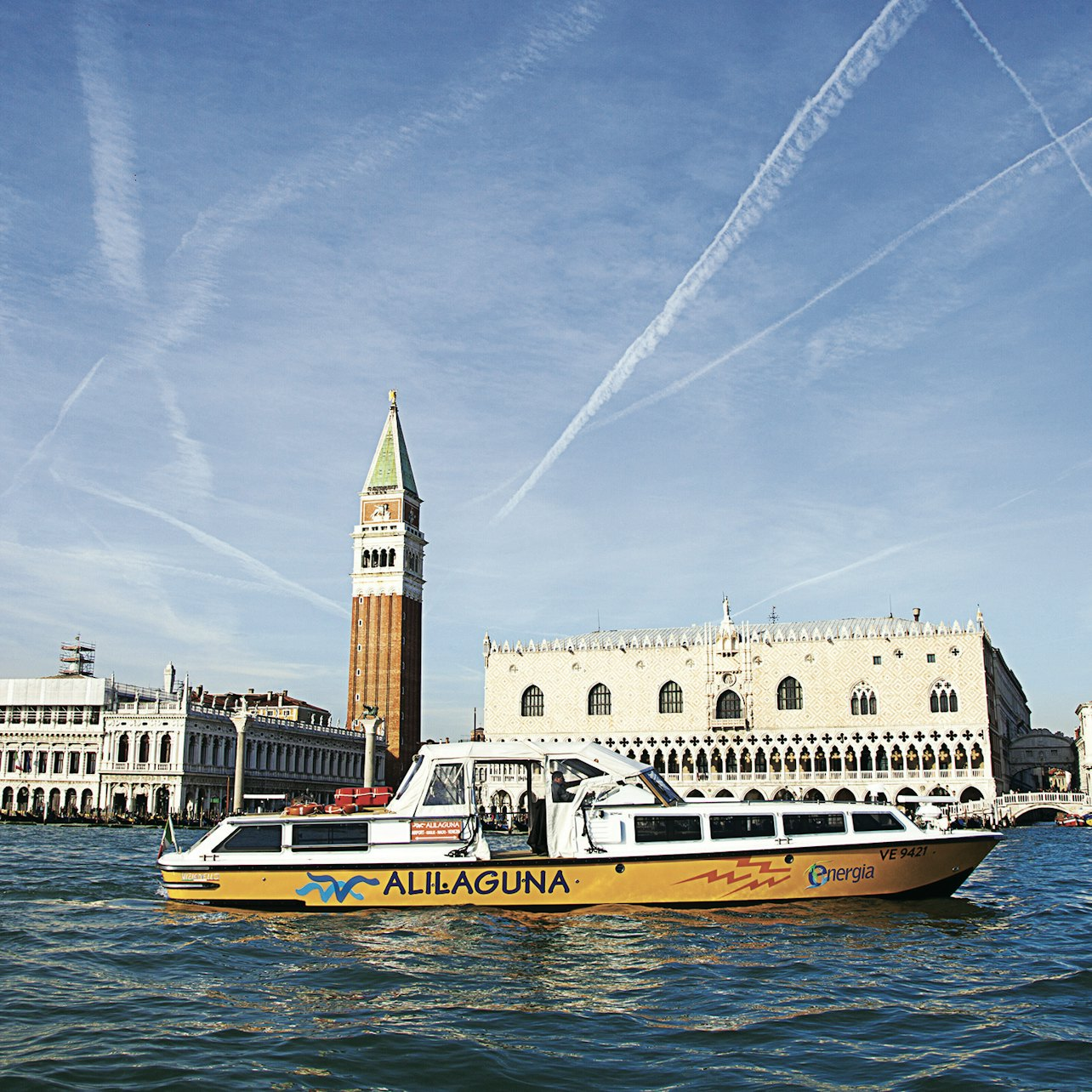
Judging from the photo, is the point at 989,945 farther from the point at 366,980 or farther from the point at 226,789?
the point at 226,789

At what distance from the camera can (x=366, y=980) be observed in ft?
47.1

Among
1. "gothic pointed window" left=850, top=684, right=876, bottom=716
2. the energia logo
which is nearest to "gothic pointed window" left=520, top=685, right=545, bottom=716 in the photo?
"gothic pointed window" left=850, top=684, right=876, bottom=716

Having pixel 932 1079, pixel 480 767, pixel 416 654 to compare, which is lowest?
pixel 932 1079

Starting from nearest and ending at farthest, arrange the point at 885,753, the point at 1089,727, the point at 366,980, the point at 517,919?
the point at 366,980, the point at 517,919, the point at 885,753, the point at 1089,727

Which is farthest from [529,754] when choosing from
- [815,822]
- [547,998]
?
[547,998]

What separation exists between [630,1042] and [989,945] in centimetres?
892

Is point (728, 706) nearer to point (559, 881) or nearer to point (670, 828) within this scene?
point (670, 828)

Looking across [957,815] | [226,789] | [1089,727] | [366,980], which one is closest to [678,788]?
[957,815]

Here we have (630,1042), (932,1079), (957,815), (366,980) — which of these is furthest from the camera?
(957,815)

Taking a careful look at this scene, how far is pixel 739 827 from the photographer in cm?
2047

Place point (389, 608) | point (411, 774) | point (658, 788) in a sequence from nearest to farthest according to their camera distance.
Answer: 1. point (658, 788)
2. point (411, 774)
3. point (389, 608)

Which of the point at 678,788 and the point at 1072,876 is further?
the point at 678,788

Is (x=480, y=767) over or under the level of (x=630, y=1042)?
over

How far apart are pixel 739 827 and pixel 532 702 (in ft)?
201
